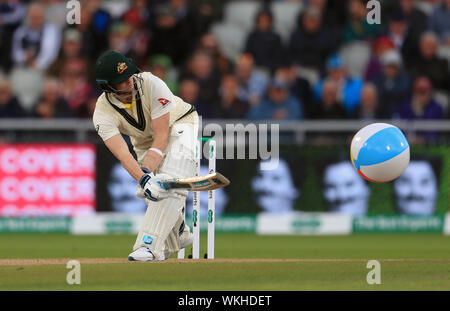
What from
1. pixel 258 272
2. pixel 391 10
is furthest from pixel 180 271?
pixel 391 10

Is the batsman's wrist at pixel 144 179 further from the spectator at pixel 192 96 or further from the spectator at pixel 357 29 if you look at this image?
the spectator at pixel 357 29

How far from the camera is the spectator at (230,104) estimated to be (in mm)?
14461

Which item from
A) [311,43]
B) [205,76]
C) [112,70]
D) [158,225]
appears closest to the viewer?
[112,70]

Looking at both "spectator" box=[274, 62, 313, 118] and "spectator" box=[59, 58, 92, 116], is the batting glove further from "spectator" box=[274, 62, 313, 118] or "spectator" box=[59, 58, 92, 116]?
"spectator" box=[274, 62, 313, 118]

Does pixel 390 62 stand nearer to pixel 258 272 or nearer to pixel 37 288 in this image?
pixel 258 272

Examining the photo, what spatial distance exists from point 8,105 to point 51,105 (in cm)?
68

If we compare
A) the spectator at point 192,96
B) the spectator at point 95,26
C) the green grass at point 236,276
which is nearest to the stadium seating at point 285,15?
the spectator at point 192,96

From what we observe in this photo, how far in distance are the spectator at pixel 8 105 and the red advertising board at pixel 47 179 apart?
2.51ft

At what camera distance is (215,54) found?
15.5m

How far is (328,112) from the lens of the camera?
14617mm

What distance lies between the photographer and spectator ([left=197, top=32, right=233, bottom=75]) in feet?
50.2

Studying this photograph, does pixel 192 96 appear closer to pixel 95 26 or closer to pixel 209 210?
pixel 95 26

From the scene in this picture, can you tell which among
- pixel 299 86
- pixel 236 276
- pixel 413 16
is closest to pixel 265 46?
pixel 299 86
